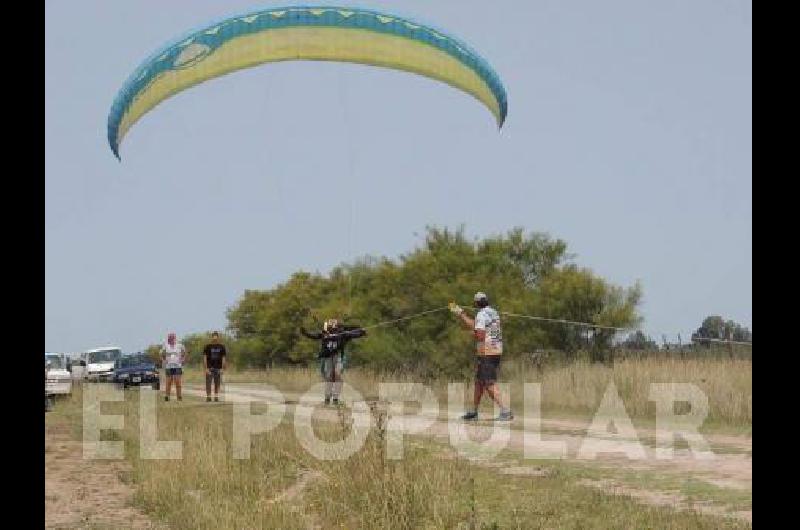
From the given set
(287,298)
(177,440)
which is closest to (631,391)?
(177,440)

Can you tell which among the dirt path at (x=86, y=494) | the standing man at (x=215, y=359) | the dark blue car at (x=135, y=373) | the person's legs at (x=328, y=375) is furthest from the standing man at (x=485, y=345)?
the dark blue car at (x=135, y=373)

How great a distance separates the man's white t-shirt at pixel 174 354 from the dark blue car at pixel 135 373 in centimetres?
1101

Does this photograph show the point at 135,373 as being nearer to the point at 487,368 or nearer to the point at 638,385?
the point at 638,385

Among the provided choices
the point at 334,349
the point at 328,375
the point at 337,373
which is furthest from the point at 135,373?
the point at 334,349

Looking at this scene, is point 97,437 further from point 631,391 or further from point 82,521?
point 631,391

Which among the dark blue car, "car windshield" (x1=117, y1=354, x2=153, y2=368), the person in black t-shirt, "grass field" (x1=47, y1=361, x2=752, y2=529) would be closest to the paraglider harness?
the person in black t-shirt

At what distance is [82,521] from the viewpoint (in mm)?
8961

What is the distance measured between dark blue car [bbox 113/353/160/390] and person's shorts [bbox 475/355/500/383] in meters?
21.2

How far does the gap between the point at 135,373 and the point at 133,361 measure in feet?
3.41

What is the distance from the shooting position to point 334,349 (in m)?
18.0

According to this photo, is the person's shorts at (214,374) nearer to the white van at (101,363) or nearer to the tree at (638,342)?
the tree at (638,342)

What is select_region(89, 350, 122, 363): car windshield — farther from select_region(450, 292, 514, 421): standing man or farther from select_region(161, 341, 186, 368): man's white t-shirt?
select_region(450, 292, 514, 421): standing man

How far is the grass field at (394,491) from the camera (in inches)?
292
